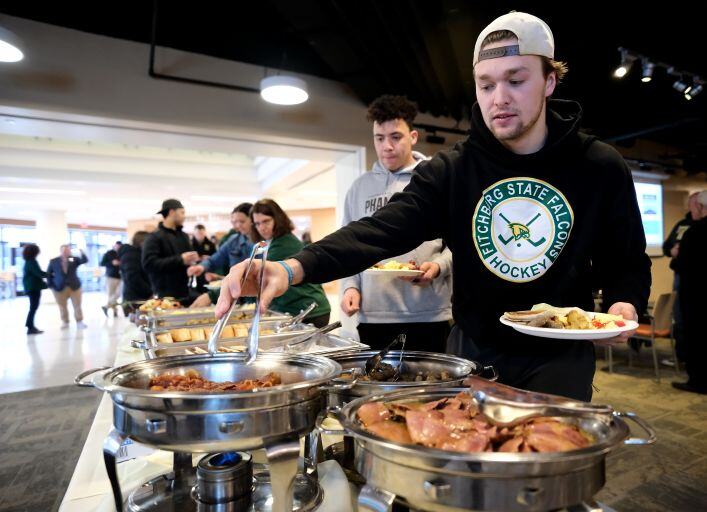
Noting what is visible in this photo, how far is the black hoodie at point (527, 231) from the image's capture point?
115cm

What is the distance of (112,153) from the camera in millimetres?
9508

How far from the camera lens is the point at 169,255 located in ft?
14.0

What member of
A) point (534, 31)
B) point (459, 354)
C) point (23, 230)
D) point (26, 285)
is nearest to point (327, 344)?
point (459, 354)

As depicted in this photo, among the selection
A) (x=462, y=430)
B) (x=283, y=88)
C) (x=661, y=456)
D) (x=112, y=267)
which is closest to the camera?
(x=462, y=430)

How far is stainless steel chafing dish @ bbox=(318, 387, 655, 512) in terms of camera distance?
0.52 metres

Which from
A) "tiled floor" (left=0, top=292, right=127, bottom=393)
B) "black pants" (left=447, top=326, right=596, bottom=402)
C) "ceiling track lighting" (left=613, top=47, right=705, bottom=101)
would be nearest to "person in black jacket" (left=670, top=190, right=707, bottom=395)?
"ceiling track lighting" (left=613, top=47, right=705, bottom=101)

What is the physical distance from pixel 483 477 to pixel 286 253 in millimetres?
2630

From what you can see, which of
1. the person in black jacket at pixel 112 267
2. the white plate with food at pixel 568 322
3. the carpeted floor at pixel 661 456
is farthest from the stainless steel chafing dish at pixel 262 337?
the person in black jacket at pixel 112 267

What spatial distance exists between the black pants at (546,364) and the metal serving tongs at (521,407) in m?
0.46

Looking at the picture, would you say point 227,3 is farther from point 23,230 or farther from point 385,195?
point 23,230

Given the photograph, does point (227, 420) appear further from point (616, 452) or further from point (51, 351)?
point (51, 351)

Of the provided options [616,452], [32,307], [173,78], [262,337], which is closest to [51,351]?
[32,307]

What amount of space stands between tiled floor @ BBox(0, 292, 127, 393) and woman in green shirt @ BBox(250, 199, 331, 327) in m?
3.46

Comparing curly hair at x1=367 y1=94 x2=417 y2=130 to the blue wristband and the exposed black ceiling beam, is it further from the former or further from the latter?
the exposed black ceiling beam
